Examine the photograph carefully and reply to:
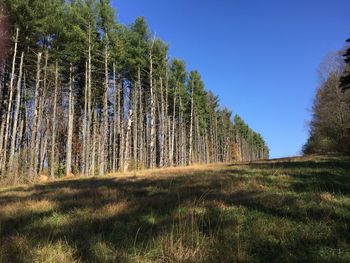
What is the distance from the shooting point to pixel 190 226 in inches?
200

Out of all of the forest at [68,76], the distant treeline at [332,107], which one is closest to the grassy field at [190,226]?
the forest at [68,76]

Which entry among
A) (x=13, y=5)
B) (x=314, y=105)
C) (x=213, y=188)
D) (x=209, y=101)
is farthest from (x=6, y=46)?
(x=209, y=101)

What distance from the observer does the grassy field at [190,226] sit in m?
4.15

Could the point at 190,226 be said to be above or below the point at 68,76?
below

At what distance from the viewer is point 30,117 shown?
31.8m

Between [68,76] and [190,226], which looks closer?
[190,226]

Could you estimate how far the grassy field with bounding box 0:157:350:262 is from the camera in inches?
163

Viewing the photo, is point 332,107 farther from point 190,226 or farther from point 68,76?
point 190,226

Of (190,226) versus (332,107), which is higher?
(332,107)

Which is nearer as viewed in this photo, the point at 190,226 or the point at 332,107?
the point at 190,226

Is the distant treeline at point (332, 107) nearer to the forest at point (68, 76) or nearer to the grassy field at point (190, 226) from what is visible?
the forest at point (68, 76)

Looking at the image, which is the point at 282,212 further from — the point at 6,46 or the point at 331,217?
the point at 6,46

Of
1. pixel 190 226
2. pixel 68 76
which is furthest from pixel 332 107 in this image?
pixel 190 226

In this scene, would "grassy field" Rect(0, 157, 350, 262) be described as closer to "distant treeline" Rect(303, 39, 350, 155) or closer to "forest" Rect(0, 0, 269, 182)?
"forest" Rect(0, 0, 269, 182)
